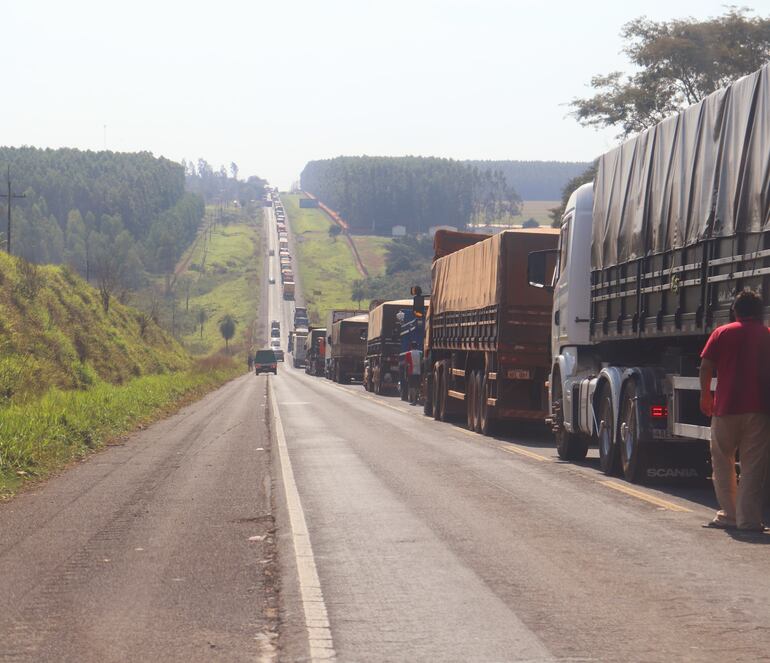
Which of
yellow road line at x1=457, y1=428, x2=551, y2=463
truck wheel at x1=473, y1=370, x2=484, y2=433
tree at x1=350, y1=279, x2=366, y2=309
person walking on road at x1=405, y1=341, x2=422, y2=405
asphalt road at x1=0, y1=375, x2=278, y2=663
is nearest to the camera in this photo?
asphalt road at x1=0, y1=375, x2=278, y2=663

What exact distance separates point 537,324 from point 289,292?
163m

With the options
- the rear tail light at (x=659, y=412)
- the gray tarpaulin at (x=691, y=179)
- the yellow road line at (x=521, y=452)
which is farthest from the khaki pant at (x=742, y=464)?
the yellow road line at (x=521, y=452)

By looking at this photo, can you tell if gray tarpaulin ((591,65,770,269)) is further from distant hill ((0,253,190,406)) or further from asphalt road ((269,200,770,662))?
distant hill ((0,253,190,406))

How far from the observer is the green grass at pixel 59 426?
15156 millimetres

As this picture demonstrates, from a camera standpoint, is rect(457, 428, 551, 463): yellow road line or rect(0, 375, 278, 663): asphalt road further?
rect(457, 428, 551, 463): yellow road line

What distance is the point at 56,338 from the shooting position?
1492 inches

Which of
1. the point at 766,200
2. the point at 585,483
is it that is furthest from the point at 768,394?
the point at 585,483

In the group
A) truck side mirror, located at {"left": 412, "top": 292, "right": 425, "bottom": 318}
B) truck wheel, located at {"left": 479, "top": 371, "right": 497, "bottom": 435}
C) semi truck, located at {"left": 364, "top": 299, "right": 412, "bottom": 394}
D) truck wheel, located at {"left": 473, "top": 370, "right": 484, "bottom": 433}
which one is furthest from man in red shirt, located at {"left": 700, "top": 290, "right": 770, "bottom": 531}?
semi truck, located at {"left": 364, "top": 299, "right": 412, "bottom": 394}

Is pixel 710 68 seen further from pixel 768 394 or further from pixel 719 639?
pixel 719 639

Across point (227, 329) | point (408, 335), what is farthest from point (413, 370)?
point (227, 329)

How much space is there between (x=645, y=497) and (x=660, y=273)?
2.39 m

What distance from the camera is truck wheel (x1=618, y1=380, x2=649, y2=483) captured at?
13.0m

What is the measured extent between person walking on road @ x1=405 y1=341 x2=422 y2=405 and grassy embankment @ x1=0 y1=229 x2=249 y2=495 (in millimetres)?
7613

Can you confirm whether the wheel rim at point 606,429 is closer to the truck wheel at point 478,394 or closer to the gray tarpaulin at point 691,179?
the gray tarpaulin at point 691,179
